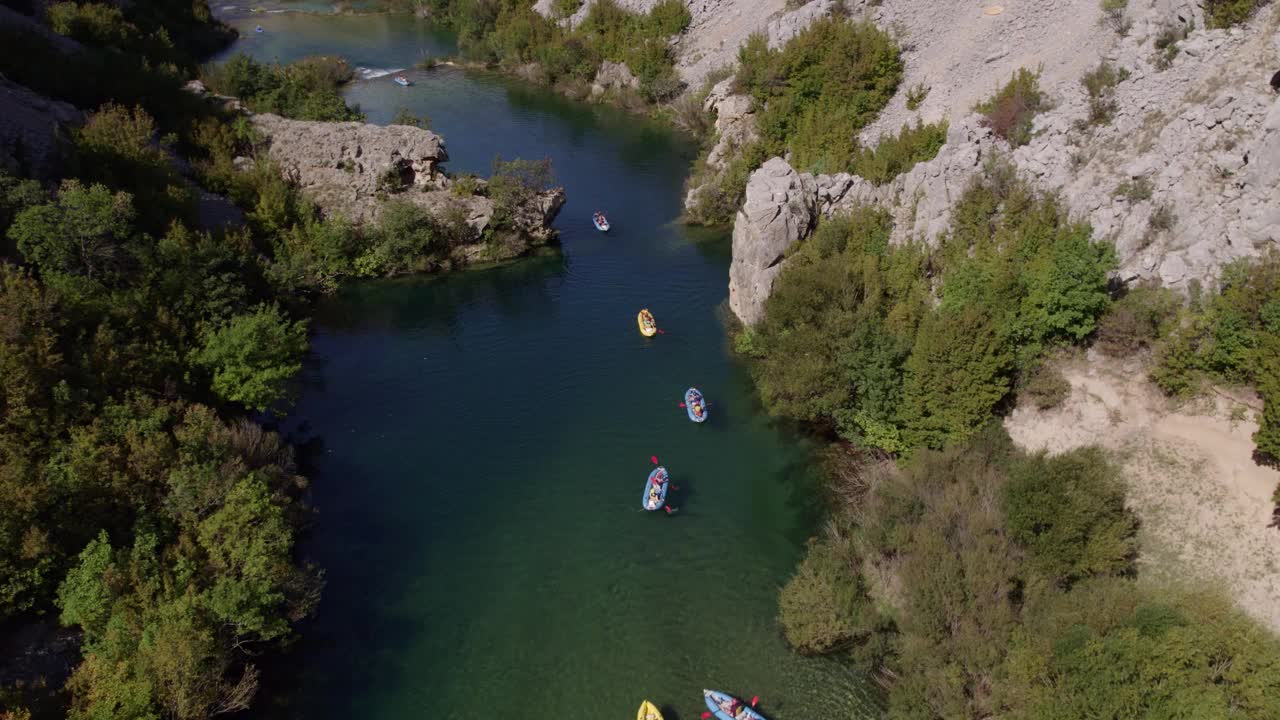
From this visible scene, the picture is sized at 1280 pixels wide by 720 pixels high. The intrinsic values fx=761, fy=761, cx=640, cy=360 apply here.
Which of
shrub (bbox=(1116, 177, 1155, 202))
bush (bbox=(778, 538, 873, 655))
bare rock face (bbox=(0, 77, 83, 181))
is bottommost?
bush (bbox=(778, 538, 873, 655))

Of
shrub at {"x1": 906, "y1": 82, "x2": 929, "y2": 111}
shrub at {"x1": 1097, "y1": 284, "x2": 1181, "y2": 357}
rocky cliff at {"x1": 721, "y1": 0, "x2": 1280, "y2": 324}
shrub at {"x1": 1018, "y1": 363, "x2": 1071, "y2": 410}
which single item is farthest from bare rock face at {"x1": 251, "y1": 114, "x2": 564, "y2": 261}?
shrub at {"x1": 1097, "y1": 284, "x2": 1181, "y2": 357}

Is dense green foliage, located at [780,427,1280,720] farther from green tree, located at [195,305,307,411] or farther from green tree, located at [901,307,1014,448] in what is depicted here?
green tree, located at [195,305,307,411]

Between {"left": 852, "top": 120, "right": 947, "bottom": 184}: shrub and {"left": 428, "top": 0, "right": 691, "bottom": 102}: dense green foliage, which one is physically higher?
{"left": 852, "top": 120, "right": 947, "bottom": 184}: shrub

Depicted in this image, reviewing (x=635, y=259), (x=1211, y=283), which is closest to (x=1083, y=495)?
(x=1211, y=283)

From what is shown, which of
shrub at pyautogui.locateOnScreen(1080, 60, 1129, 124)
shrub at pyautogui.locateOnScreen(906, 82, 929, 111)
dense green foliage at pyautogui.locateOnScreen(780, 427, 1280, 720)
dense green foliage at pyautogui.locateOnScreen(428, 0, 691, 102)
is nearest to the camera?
dense green foliage at pyautogui.locateOnScreen(780, 427, 1280, 720)

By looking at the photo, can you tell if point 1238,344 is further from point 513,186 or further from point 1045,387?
point 513,186

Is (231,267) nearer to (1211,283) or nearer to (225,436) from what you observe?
(225,436)
